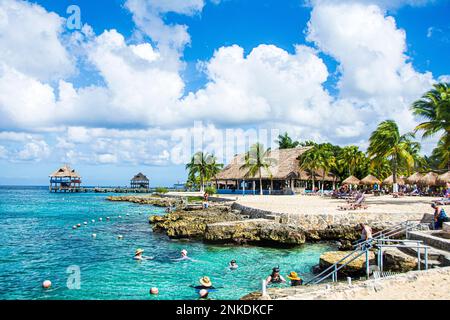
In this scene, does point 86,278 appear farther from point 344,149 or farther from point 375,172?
point 375,172

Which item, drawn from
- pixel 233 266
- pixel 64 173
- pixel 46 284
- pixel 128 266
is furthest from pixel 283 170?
pixel 64 173

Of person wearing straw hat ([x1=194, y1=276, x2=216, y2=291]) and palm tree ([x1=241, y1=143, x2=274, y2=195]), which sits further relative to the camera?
palm tree ([x1=241, y1=143, x2=274, y2=195])

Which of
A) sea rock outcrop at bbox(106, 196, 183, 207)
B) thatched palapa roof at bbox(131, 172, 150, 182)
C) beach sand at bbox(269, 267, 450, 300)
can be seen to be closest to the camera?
beach sand at bbox(269, 267, 450, 300)

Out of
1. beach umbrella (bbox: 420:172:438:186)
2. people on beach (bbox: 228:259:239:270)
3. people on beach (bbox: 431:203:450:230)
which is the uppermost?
beach umbrella (bbox: 420:172:438:186)

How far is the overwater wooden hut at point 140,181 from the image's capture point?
10906 centimetres

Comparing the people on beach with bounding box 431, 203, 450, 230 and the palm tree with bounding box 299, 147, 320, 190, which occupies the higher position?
the palm tree with bounding box 299, 147, 320, 190

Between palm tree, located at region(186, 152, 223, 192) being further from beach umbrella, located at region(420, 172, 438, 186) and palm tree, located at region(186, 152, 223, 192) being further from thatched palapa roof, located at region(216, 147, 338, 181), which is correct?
beach umbrella, located at region(420, 172, 438, 186)

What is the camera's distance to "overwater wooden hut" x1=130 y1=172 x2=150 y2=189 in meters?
109

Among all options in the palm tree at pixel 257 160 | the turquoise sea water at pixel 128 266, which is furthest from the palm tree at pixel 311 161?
the turquoise sea water at pixel 128 266

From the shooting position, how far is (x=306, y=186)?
48250 millimetres

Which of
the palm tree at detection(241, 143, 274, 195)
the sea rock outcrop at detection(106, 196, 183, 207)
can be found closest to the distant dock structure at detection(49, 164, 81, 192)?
the sea rock outcrop at detection(106, 196, 183, 207)

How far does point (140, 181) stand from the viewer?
359 ft

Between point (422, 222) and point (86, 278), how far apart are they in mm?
13296
